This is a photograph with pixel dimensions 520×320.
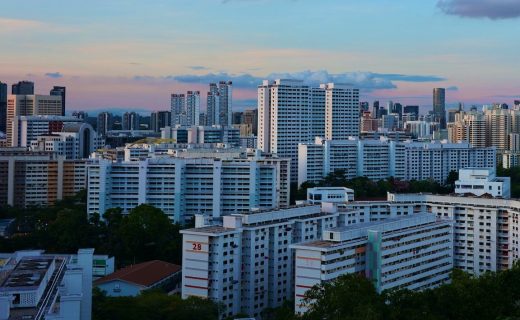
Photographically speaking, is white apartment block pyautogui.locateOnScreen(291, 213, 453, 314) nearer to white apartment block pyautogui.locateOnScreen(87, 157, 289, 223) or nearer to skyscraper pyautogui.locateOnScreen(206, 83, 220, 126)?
white apartment block pyautogui.locateOnScreen(87, 157, 289, 223)

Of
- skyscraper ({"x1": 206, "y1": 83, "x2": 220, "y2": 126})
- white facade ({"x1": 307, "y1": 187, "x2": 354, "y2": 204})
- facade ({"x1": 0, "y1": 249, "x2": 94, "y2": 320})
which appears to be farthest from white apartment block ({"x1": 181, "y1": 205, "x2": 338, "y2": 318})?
skyscraper ({"x1": 206, "y1": 83, "x2": 220, "y2": 126})

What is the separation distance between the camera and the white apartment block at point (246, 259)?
482 inches

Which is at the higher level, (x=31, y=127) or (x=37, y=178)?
(x=31, y=127)

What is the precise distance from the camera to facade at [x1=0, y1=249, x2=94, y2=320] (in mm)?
7957

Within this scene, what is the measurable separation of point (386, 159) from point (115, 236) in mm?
14232

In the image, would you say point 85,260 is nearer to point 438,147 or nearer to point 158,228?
point 158,228

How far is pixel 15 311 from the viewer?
8031 millimetres

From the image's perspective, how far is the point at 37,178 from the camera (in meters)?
24.5

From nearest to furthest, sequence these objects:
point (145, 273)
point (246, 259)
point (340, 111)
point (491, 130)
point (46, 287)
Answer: point (46, 287)
point (246, 259)
point (145, 273)
point (340, 111)
point (491, 130)

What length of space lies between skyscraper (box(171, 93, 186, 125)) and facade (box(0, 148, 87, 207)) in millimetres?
19944

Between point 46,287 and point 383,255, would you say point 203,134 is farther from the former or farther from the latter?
point 46,287

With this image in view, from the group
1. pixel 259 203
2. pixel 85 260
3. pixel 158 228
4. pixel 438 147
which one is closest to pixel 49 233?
pixel 158 228

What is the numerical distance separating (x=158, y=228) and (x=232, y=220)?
4.65 metres

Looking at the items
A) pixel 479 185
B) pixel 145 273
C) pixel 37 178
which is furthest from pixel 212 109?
pixel 145 273
